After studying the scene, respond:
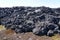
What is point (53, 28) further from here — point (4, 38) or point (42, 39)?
point (4, 38)

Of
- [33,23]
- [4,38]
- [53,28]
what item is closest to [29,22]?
[33,23]

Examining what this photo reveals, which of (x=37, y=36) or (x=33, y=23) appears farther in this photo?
(x=33, y=23)

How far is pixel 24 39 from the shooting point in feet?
134

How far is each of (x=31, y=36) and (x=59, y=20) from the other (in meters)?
13.1

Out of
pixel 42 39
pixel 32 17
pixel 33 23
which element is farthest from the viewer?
pixel 32 17

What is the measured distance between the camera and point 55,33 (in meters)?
44.4

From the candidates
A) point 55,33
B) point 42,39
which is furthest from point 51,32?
point 42,39

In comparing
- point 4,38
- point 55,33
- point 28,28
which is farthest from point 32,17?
point 4,38

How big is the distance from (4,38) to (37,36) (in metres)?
8.54

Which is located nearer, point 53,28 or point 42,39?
point 42,39

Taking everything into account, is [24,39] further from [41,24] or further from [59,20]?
[59,20]

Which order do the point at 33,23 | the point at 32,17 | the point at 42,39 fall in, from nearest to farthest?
the point at 42,39, the point at 33,23, the point at 32,17

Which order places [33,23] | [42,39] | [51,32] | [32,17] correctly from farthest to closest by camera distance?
[32,17], [33,23], [51,32], [42,39]

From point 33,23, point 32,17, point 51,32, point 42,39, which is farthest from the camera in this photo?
point 32,17
